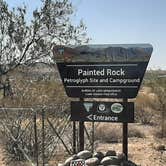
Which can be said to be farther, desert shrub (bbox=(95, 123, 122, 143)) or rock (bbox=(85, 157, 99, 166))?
desert shrub (bbox=(95, 123, 122, 143))

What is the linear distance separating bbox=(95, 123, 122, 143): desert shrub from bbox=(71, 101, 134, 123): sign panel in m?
6.03

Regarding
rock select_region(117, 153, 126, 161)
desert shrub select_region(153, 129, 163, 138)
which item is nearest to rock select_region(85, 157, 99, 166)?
rock select_region(117, 153, 126, 161)

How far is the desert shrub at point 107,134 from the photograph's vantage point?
17.6 m

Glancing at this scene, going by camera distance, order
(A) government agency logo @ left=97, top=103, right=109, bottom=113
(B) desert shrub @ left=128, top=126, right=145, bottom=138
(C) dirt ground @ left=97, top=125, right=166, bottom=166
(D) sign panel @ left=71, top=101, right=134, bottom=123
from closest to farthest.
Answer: (D) sign panel @ left=71, top=101, right=134, bottom=123
(A) government agency logo @ left=97, top=103, right=109, bottom=113
(C) dirt ground @ left=97, top=125, right=166, bottom=166
(B) desert shrub @ left=128, top=126, right=145, bottom=138

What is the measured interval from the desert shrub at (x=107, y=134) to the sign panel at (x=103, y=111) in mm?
6027

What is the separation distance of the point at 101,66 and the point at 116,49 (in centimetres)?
51

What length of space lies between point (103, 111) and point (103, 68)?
94 centimetres

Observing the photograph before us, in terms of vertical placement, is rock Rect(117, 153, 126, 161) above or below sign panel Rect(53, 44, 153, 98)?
below

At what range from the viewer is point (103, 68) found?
1109cm

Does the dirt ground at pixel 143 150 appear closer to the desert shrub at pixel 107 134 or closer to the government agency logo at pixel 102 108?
the desert shrub at pixel 107 134

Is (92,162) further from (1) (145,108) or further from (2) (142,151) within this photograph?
(1) (145,108)

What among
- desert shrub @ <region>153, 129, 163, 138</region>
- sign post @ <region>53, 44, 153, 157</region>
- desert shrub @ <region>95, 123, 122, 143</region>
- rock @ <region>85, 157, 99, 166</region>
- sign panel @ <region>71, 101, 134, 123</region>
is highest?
sign post @ <region>53, 44, 153, 157</region>

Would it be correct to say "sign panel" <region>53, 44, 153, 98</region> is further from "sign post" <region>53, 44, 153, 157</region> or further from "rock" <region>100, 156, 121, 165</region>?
"rock" <region>100, 156, 121, 165</region>

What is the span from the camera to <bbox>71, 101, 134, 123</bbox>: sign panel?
11.0m
